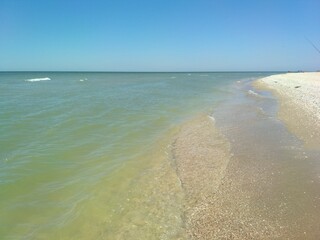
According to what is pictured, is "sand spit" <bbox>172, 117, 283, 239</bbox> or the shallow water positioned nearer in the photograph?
"sand spit" <bbox>172, 117, 283, 239</bbox>

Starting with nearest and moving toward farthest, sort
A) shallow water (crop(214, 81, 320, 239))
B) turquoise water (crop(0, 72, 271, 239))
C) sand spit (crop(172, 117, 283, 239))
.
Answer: sand spit (crop(172, 117, 283, 239))
shallow water (crop(214, 81, 320, 239))
turquoise water (crop(0, 72, 271, 239))

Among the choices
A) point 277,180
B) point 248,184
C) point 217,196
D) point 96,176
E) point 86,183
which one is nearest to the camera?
point 217,196

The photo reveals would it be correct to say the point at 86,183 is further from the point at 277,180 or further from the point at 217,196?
the point at 277,180

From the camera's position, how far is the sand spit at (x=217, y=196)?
19.1 feet

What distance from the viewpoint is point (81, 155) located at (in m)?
11.1

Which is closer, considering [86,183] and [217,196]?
[217,196]

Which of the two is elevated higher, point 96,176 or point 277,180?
point 277,180

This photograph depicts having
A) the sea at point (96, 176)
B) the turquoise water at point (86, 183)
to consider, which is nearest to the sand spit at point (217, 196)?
the sea at point (96, 176)

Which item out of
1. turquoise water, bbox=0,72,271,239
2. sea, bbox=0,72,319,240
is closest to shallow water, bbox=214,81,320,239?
sea, bbox=0,72,319,240

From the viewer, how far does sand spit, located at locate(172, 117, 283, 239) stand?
5809mm

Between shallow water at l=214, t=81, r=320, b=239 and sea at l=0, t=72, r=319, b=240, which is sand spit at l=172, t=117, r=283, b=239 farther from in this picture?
sea at l=0, t=72, r=319, b=240

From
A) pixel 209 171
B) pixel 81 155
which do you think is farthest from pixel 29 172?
pixel 209 171

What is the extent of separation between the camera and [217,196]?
7.33 m

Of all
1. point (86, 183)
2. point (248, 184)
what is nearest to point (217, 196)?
point (248, 184)
